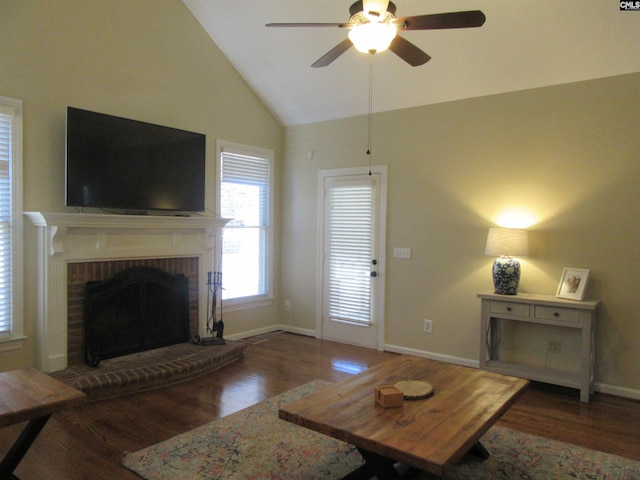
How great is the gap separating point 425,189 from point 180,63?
291 cm

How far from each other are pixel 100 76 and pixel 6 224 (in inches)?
60.1

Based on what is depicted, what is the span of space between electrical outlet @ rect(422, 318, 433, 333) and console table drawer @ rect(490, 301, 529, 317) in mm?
854

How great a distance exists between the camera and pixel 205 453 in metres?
2.72

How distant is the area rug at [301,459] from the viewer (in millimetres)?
2535

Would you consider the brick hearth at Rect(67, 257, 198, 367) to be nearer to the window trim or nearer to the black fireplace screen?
the black fireplace screen

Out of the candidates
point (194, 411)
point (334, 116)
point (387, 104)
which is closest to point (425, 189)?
point (387, 104)

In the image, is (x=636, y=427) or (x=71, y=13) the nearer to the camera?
(x=636, y=427)

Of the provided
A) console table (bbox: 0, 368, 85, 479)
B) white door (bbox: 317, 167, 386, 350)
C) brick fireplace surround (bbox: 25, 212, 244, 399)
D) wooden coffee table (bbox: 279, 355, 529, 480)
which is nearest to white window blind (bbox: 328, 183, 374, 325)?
white door (bbox: 317, 167, 386, 350)

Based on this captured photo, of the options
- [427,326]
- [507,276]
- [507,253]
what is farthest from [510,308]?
[427,326]

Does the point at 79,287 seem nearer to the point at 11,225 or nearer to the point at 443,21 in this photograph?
the point at 11,225

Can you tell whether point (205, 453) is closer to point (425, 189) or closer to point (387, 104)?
point (425, 189)

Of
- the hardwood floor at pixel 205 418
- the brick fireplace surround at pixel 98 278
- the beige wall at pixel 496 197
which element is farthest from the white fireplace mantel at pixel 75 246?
the beige wall at pixel 496 197

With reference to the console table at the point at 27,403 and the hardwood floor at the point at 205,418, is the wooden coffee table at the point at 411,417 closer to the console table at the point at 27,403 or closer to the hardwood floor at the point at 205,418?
the hardwood floor at the point at 205,418

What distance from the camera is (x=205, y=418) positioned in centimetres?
326
